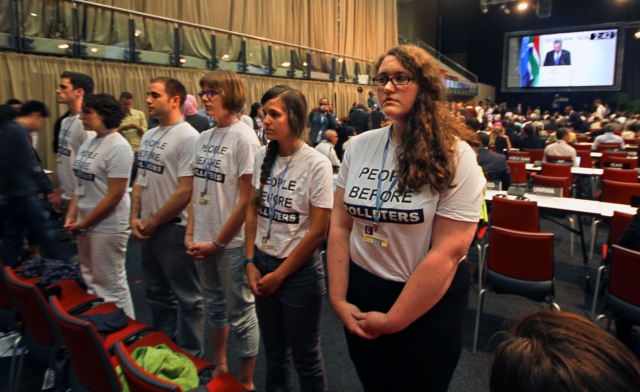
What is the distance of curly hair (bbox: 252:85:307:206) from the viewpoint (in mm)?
1690

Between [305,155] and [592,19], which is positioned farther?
[592,19]

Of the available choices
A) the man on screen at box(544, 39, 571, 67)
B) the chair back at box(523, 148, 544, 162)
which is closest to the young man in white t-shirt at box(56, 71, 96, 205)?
the chair back at box(523, 148, 544, 162)

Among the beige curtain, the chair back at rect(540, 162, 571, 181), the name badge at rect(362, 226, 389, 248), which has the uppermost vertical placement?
the beige curtain

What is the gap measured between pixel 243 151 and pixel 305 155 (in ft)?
1.25

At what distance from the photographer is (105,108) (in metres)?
2.40

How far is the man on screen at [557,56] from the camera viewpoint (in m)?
16.8

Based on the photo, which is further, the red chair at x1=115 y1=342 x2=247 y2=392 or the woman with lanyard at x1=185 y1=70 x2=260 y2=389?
the woman with lanyard at x1=185 y1=70 x2=260 y2=389

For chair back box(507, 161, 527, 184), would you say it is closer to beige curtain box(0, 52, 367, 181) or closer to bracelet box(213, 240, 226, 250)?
bracelet box(213, 240, 226, 250)

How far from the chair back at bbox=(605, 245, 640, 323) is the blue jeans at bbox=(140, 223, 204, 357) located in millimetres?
2195

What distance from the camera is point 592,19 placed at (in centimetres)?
1683

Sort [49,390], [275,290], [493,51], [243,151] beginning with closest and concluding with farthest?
[275,290] < [243,151] < [49,390] < [493,51]

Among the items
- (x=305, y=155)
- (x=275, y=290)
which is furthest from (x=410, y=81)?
(x=275, y=290)

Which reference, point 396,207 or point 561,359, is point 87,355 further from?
point 561,359

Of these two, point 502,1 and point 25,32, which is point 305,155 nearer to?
point 25,32
